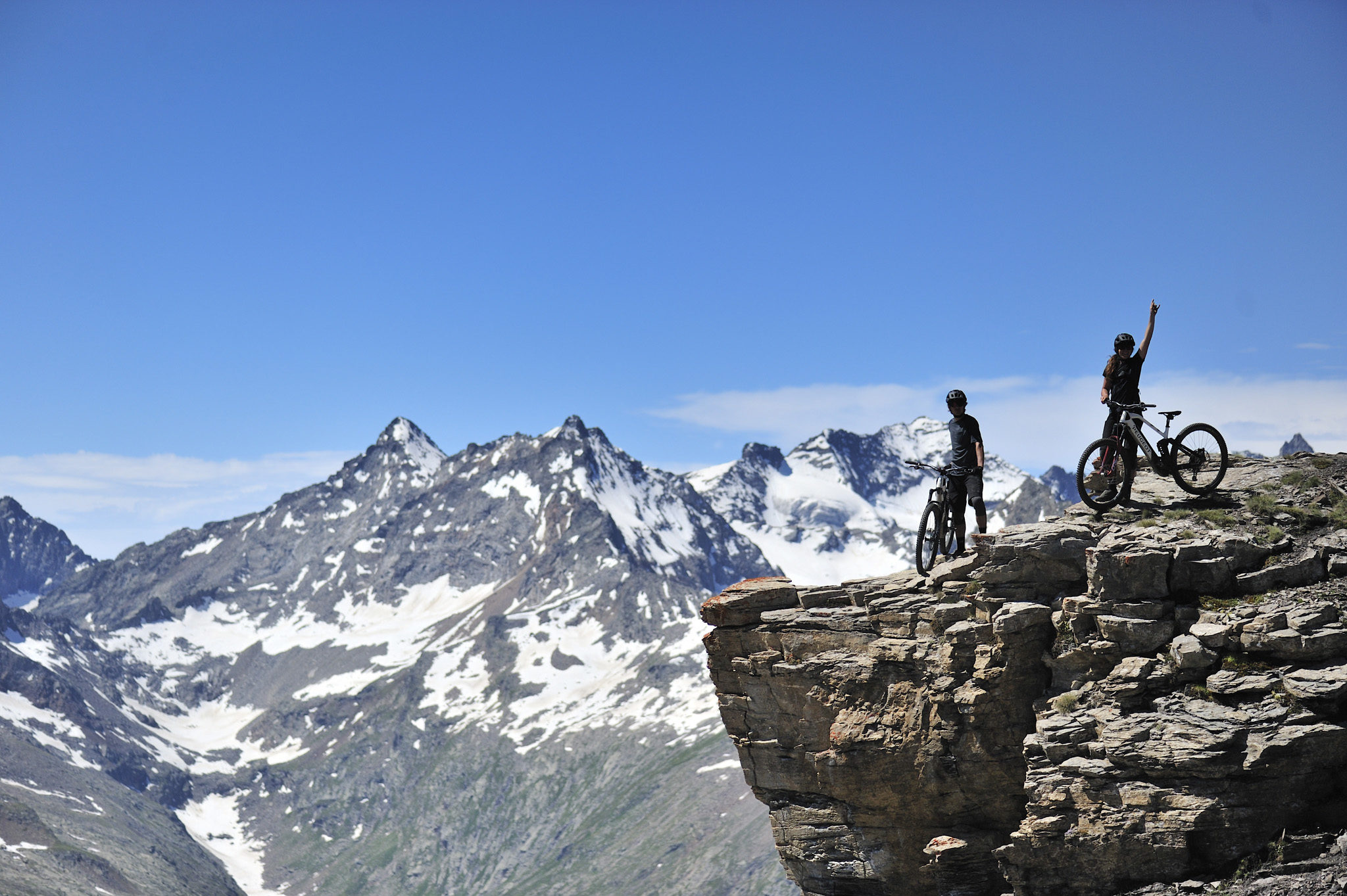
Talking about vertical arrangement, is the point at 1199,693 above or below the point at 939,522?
below

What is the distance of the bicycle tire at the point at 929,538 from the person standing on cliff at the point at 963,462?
0.47 metres

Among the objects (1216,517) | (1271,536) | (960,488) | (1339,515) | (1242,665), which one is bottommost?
(1242,665)

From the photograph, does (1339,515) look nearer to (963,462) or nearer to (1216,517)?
(1216,517)

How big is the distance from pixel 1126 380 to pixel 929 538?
260 inches

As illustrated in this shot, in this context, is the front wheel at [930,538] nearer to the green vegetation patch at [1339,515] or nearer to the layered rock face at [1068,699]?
the layered rock face at [1068,699]

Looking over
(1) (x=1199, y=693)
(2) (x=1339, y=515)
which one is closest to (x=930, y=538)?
(1) (x=1199, y=693)

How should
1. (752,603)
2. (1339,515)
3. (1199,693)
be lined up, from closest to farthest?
1. (1199,693)
2. (1339,515)
3. (752,603)

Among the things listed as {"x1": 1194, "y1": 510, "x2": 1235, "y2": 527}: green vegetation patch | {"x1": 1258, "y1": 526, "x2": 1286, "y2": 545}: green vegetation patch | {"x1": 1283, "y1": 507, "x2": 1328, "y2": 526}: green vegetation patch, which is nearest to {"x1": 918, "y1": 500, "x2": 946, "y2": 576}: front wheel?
{"x1": 1194, "y1": 510, "x2": 1235, "y2": 527}: green vegetation patch

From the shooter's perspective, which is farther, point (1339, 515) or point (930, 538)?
point (930, 538)

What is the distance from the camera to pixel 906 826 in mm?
29375

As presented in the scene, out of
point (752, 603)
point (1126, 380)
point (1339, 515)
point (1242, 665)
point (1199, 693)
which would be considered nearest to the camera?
point (1242, 665)

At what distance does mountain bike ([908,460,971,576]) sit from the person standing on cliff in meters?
0.11

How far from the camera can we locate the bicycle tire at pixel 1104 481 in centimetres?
2791

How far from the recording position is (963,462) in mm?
30281
